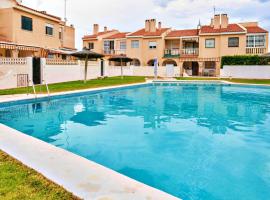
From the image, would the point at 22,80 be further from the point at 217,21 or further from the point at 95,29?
the point at 95,29

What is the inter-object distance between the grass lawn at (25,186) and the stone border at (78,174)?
13 cm

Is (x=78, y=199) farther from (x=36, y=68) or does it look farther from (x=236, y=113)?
(x=36, y=68)

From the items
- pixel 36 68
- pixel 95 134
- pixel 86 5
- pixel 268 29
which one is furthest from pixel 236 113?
pixel 268 29

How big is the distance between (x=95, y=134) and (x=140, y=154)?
2569 millimetres

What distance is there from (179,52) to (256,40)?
12.4m

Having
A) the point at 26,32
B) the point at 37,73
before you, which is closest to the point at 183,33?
the point at 26,32

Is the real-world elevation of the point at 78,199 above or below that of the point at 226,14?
below

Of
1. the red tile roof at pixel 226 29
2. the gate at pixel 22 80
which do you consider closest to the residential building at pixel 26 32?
the gate at pixel 22 80

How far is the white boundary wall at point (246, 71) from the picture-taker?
39000 mm

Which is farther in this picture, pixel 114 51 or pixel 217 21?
pixel 114 51

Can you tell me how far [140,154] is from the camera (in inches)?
293

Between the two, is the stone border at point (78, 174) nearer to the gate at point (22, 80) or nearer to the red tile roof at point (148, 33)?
the gate at point (22, 80)

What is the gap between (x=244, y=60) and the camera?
132 feet

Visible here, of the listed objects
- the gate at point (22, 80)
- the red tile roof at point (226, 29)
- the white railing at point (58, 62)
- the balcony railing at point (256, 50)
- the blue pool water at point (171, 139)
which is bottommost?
the blue pool water at point (171, 139)
